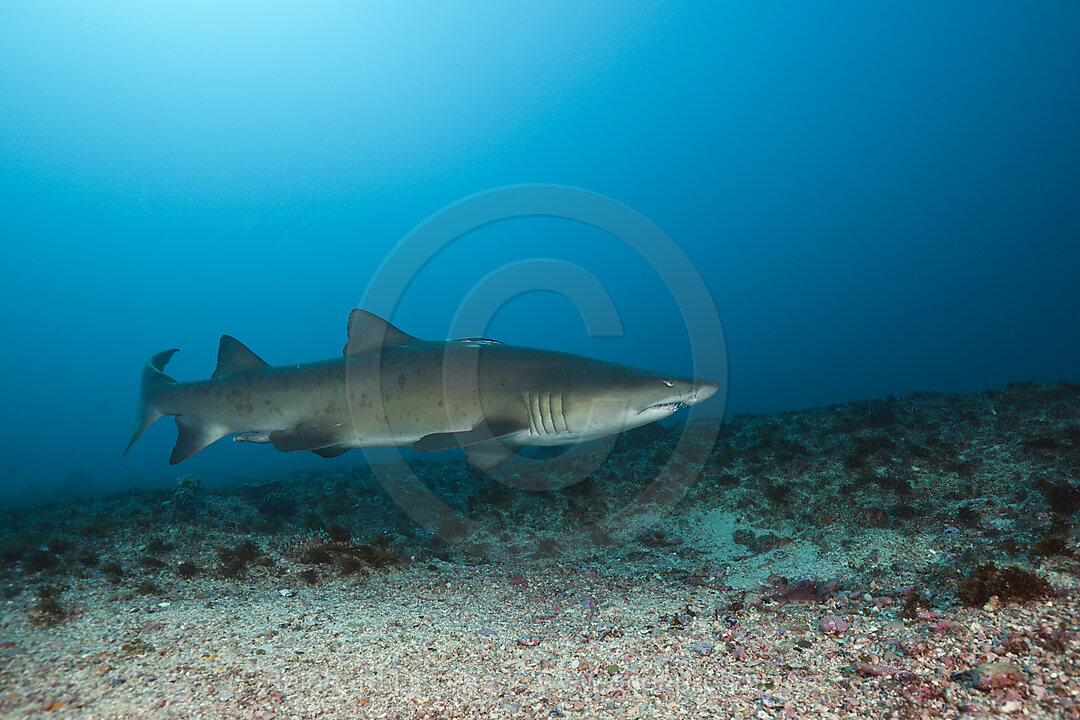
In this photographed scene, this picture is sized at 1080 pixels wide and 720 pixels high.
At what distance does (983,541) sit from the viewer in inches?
147

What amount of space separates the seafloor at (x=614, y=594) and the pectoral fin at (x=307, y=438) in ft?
3.21

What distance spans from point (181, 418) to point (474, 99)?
106 metres

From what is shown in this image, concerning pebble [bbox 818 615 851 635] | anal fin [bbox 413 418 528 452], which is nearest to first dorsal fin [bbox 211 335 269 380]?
anal fin [bbox 413 418 528 452]

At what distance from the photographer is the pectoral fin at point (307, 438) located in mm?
5332

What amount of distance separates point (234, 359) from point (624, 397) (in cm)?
512

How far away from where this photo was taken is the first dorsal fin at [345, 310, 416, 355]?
566 centimetres

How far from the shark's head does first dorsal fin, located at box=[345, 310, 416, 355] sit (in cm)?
236

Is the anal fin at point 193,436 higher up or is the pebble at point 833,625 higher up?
the anal fin at point 193,436

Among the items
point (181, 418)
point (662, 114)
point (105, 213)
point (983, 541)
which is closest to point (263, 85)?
point (105, 213)

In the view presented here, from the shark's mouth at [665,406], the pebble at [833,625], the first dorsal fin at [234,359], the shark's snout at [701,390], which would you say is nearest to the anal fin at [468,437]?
the shark's mouth at [665,406]

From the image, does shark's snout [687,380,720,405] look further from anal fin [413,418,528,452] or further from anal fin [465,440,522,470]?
anal fin [465,440,522,470]

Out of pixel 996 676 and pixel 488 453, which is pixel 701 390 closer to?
pixel 488 453

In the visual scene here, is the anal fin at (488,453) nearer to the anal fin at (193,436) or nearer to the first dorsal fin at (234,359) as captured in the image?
the first dorsal fin at (234,359)

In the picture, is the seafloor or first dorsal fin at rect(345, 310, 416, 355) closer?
the seafloor
